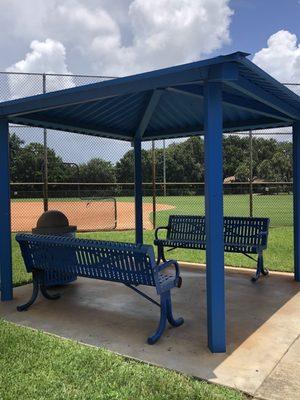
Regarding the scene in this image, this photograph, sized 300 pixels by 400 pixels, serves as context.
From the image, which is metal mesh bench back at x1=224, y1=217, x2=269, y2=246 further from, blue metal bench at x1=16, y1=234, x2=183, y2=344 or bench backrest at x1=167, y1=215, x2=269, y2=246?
blue metal bench at x1=16, y1=234, x2=183, y2=344

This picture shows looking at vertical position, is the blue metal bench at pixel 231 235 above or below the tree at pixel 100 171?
below

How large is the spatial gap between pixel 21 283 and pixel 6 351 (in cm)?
298

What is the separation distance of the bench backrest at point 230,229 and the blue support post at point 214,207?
311 cm

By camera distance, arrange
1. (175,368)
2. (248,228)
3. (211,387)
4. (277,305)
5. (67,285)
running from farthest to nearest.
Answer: (248,228), (67,285), (277,305), (175,368), (211,387)

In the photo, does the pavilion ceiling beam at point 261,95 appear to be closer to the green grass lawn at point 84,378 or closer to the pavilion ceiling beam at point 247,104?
the pavilion ceiling beam at point 247,104

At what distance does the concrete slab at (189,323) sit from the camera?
386 cm

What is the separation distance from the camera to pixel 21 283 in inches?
275

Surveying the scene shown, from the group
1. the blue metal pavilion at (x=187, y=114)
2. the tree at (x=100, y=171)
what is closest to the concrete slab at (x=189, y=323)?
the blue metal pavilion at (x=187, y=114)

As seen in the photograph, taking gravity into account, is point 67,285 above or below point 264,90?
below

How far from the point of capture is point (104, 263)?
4.88m

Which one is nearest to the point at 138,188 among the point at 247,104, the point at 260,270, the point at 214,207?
the point at 260,270

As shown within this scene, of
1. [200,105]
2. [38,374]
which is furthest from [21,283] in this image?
[200,105]

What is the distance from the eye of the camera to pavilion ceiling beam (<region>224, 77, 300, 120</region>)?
4.42m

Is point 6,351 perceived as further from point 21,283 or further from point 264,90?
point 264,90
